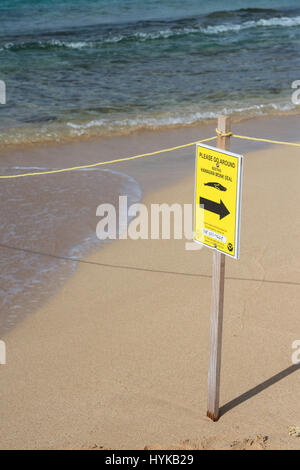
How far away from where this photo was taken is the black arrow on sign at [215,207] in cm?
369

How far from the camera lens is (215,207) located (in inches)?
147

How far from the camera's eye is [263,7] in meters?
31.2

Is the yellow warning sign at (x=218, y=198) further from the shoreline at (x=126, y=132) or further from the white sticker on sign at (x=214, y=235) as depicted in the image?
the shoreline at (x=126, y=132)

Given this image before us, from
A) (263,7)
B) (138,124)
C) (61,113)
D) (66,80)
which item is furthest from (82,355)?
(263,7)

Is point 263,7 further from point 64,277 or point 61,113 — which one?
point 64,277

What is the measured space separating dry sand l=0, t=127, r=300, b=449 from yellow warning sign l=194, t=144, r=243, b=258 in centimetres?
115

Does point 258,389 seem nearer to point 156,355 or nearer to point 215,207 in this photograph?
point 156,355

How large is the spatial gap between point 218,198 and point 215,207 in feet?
0.22

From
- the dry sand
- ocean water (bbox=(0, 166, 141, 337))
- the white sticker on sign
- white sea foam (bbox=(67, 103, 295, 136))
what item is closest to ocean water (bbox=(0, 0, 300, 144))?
white sea foam (bbox=(67, 103, 295, 136))

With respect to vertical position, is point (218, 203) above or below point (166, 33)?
above

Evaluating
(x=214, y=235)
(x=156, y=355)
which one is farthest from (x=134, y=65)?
(x=214, y=235)

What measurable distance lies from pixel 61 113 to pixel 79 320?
7.92 meters

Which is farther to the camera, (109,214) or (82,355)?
(109,214)

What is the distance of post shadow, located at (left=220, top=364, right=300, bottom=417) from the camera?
4.27 m
